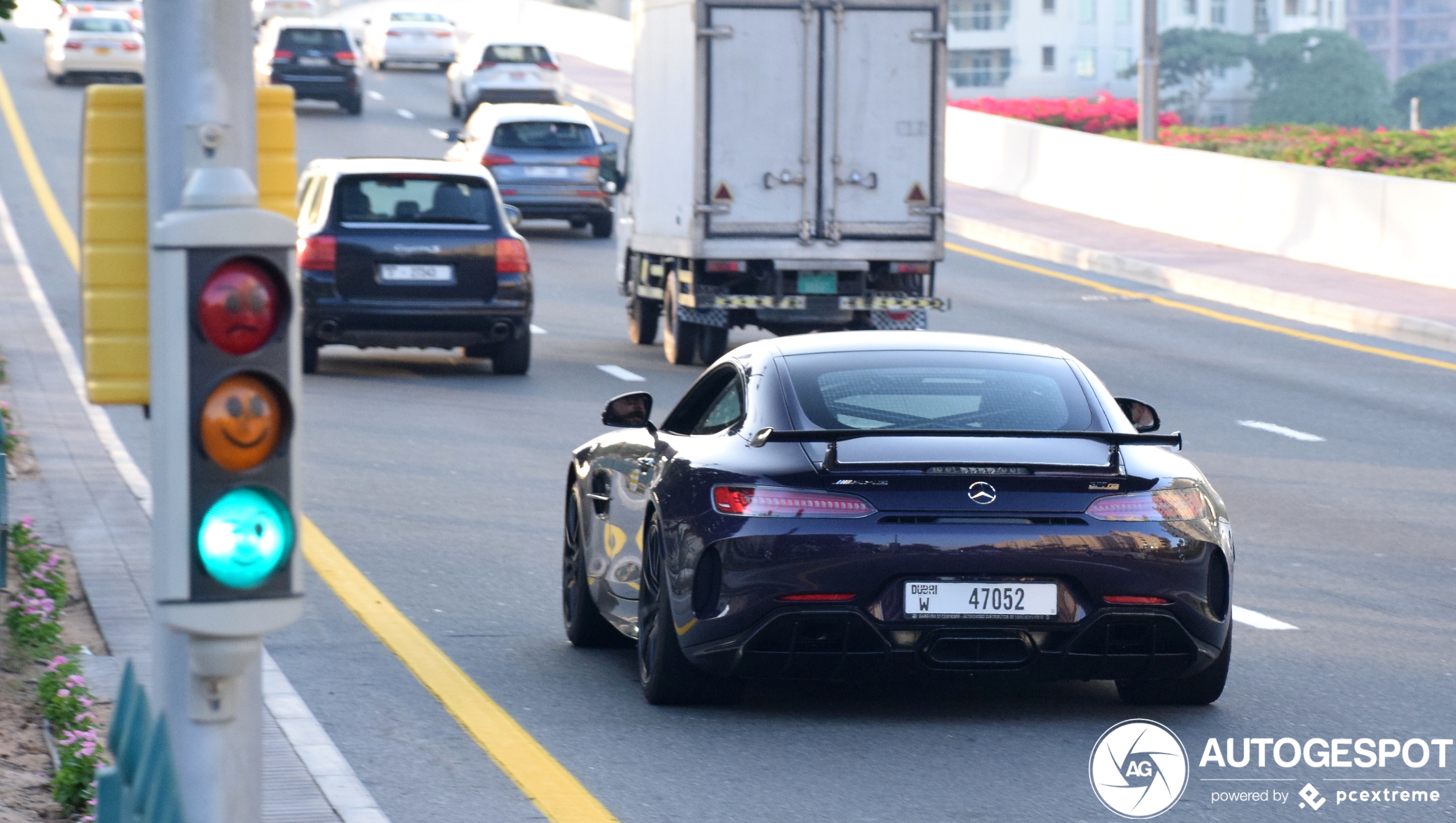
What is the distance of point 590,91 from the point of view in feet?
184

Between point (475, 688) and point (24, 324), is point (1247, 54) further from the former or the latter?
point (475, 688)

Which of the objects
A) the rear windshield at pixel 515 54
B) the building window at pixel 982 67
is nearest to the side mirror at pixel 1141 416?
the rear windshield at pixel 515 54

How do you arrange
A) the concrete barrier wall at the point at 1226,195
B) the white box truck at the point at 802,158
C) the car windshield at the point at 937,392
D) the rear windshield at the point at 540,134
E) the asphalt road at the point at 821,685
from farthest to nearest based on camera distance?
the rear windshield at the point at 540,134, the concrete barrier wall at the point at 1226,195, the white box truck at the point at 802,158, the car windshield at the point at 937,392, the asphalt road at the point at 821,685

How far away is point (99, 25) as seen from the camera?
52.0 m

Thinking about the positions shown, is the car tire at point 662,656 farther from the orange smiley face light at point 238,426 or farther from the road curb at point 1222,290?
the road curb at point 1222,290

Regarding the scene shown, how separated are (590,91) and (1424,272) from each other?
31.9m

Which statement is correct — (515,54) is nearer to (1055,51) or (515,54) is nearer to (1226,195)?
(1226,195)

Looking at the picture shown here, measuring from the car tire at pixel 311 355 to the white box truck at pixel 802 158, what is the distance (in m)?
3.10

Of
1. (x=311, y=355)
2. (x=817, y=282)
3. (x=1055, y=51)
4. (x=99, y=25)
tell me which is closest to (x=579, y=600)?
(x=311, y=355)

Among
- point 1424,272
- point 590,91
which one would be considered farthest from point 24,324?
point 590,91

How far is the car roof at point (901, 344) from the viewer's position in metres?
8.33

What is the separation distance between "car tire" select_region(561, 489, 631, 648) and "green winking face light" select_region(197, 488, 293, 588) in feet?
16.8

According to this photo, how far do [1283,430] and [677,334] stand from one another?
234 inches

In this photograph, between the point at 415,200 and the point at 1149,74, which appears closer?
the point at 415,200
